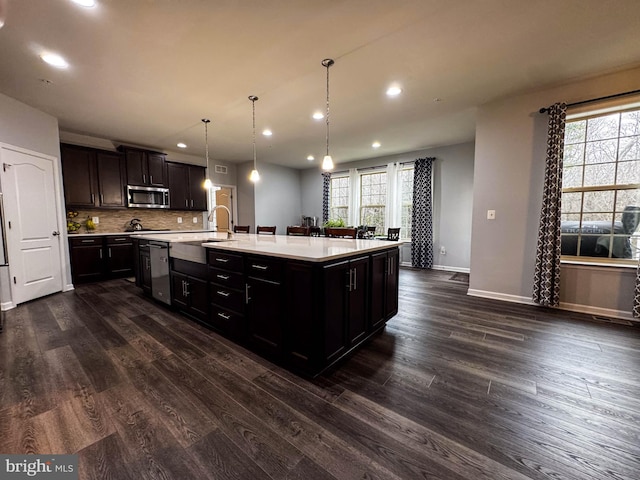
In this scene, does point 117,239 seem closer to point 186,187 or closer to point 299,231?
point 186,187

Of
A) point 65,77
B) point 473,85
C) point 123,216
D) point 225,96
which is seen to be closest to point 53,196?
point 123,216

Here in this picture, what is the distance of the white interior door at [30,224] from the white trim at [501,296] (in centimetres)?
620

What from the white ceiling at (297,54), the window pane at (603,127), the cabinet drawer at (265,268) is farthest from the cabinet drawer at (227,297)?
the window pane at (603,127)

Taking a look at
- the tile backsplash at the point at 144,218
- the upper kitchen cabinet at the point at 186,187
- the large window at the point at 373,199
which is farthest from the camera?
the large window at the point at 373,199

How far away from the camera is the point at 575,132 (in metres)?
3.26

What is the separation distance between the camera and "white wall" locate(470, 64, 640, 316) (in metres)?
3.01

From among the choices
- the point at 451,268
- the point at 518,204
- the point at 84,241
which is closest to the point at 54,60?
the point at 84,241

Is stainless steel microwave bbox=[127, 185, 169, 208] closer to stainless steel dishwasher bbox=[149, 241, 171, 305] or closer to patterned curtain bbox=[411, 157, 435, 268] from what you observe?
stainless steel dishwasher bbox=[149, 241, 171, 305]

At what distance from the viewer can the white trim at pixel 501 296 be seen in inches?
135

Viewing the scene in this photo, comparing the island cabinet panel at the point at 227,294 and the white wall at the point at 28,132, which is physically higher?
the white wall at the point at 28,132

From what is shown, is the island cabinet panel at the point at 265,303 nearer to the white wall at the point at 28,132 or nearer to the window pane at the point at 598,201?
the white wall at the point at 28,132

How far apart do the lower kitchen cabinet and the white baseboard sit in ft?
11.8

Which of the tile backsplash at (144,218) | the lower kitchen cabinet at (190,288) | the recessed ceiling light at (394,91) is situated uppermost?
the recessed ceiling light at (394,91)

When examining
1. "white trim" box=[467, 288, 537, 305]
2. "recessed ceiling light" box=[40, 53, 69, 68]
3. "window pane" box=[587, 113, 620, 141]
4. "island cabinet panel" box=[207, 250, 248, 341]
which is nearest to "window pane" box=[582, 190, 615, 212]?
"window pane" box=[587, 113, 620, 141]
